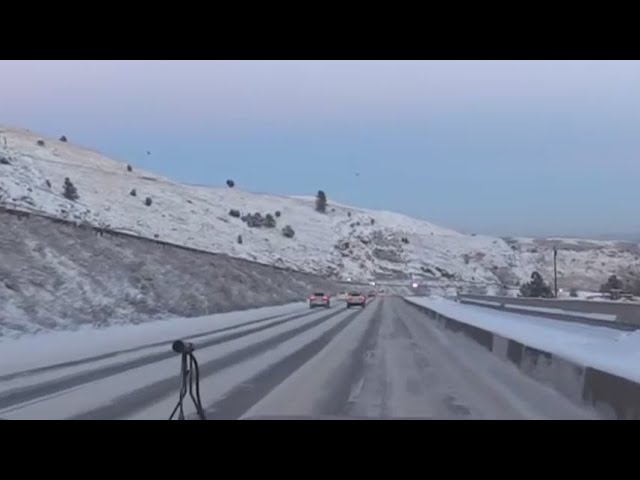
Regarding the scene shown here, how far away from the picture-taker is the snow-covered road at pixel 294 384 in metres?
15.3

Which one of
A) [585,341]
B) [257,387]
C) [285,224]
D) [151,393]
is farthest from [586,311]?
[285,224]

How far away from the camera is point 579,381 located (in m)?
17.5

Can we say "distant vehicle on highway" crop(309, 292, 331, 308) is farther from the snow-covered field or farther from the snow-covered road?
the snow-covered road

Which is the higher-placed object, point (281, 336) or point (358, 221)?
point (358, 221)

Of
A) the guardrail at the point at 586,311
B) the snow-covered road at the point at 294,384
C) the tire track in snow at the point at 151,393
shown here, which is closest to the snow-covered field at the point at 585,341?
the guardrail at the point at 586,311

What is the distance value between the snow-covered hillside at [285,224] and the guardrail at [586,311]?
3317 centimetres

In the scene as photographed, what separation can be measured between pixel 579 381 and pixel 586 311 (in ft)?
133

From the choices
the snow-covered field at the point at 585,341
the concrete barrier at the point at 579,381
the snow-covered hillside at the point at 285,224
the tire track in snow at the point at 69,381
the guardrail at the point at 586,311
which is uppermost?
the snow-covered hillside at the point at 285,224

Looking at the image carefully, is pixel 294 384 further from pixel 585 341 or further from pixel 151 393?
pixel 585 341

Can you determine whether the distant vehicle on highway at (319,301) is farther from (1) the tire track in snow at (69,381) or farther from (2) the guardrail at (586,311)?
(1) the tire track in snow at (69,381)

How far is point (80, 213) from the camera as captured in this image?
82.6 m
